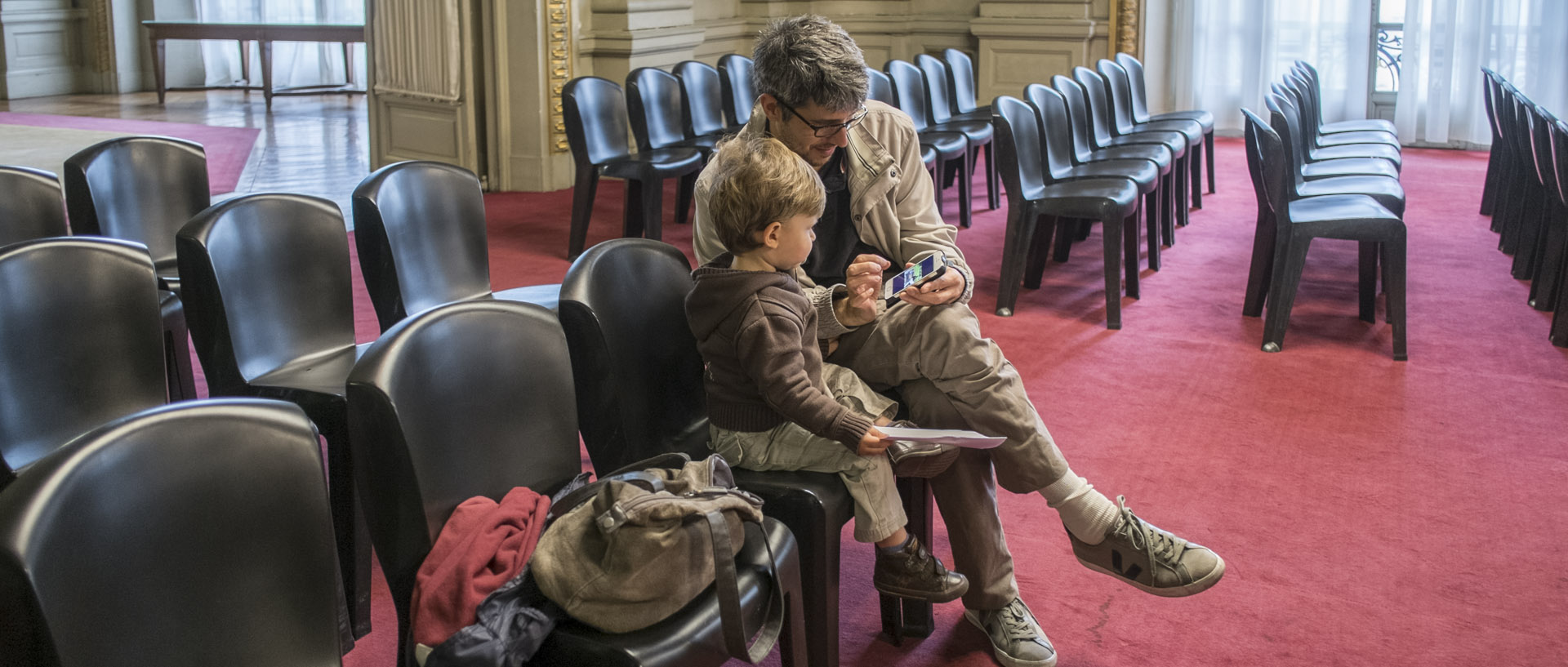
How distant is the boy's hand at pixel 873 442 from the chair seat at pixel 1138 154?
384cm

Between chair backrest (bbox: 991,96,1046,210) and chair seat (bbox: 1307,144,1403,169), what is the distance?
5.57 feet

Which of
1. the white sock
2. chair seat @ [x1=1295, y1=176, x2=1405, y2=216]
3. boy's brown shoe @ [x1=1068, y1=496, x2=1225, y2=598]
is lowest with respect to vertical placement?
boy's brown shoe @ [x1=1068, y1=496, x2=1225, y2=598]

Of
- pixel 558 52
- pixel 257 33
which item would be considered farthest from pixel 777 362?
pixel 257 33

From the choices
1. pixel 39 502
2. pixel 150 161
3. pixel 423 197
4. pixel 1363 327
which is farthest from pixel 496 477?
pixel 1363 327

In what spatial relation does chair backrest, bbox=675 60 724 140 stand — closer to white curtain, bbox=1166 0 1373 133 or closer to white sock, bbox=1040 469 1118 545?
white sock, bbox=1040 469 1118 545

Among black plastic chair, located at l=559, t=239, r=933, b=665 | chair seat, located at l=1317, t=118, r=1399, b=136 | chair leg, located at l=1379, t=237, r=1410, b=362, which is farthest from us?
chair seat, located at l=1317, t=118, r=1399, b=136

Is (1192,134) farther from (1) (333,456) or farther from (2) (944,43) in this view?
(1) (333,456)

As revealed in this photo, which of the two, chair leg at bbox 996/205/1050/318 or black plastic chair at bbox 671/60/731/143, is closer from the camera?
chair leg at bbox 996/205/1050/318

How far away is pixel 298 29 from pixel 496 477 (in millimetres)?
10631

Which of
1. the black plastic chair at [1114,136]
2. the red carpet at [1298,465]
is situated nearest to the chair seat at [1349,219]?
the red carpet at [1298,465]

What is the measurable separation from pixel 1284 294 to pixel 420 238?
117 inches

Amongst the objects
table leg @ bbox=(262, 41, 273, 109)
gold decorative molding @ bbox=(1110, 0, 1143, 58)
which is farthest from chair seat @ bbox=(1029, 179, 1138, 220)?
table leg @ bbox=(262, 41, 273, 109)

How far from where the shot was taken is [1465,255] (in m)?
5.78

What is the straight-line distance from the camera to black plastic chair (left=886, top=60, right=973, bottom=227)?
248 inches
